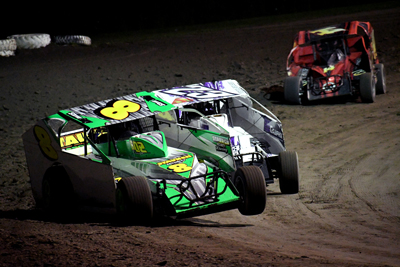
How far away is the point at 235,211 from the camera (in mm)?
7652

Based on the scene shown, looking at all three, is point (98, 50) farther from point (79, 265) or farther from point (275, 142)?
point (79, 265)

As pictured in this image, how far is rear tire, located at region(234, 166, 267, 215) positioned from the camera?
697cm

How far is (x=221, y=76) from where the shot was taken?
17.6 m

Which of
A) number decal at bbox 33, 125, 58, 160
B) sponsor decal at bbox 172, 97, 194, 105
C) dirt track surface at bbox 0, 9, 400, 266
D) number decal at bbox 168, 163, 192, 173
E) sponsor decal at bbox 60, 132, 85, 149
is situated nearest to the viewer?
dirt track surface at bbox 0, 9, 400, 266

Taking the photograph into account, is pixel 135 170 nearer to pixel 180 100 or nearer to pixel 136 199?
pixel 136 199

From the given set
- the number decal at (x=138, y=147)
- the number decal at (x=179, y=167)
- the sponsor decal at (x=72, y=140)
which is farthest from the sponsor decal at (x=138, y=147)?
the sponsor decal at (x=72, y=140)

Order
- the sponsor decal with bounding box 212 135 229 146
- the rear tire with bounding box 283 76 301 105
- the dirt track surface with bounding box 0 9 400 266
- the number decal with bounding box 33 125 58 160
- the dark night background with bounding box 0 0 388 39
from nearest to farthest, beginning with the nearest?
the dirt track surface with bounding box 0 9 400 266
the sponsor decal with bounding box 212 135 229 146
the number decal with bounding box 33 125 58 160
the rear tire with bounding box 283 76 301 105
the dark night background with bounding box 0 0 388 39

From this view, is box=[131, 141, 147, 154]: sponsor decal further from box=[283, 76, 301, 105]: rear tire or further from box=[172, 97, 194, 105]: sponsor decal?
box=[283, 76, 301, 105]: rear tire

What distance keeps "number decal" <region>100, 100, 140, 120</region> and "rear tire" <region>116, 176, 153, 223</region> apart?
1187 mm

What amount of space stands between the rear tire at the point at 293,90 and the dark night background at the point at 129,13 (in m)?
14.6

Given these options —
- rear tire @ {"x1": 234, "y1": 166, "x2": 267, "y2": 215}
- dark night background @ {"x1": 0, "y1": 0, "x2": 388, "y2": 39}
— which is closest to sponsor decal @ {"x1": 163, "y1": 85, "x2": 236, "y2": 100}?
rear tire @ {"x1": 234, "y1": 166, "x2": 267, "y2": 215}

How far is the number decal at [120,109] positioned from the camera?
7.74 m

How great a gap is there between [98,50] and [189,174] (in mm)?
15403

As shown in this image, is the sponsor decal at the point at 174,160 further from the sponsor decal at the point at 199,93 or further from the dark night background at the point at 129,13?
the dark night background at the point at 129,13
